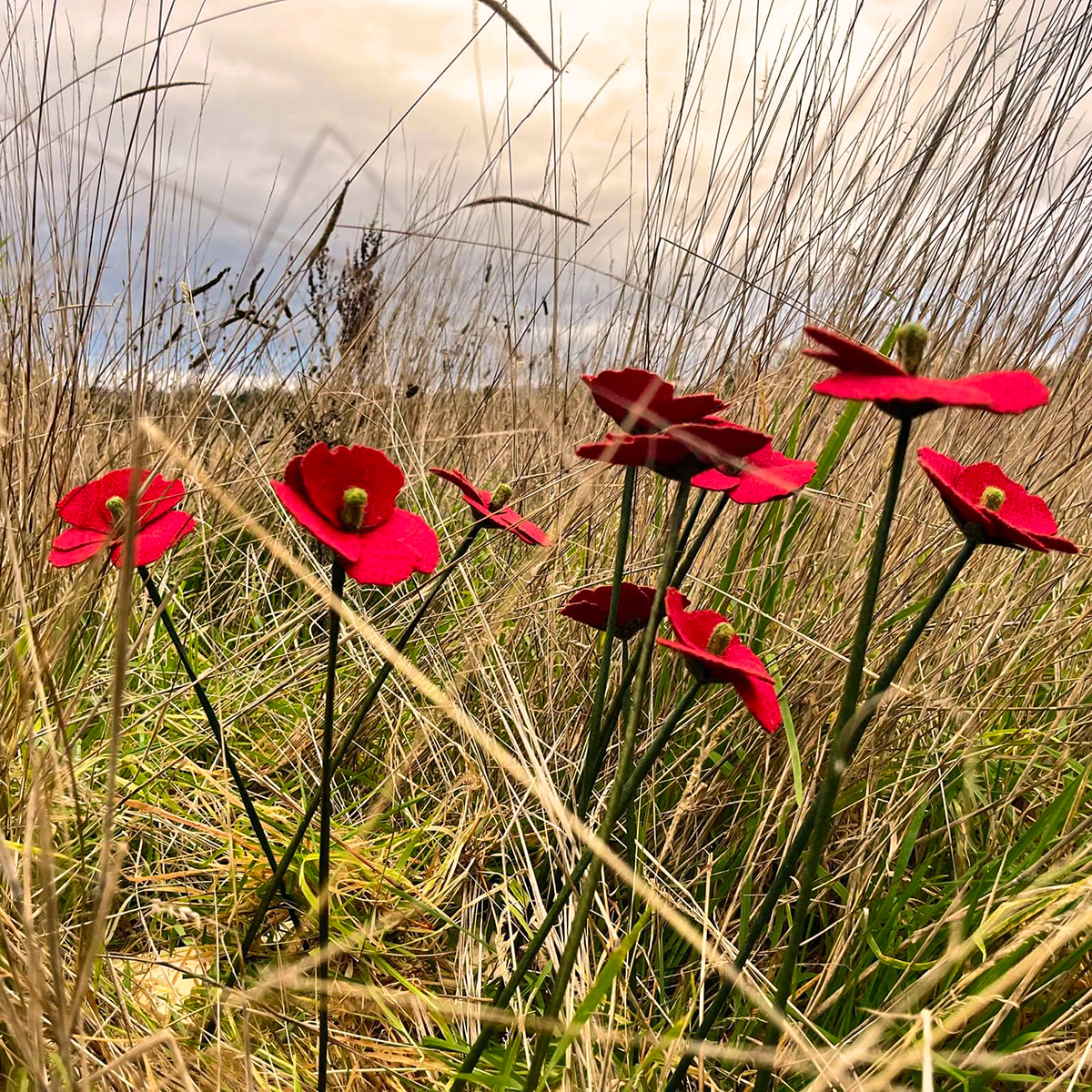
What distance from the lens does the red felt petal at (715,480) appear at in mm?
549

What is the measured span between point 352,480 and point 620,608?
8.6 inches

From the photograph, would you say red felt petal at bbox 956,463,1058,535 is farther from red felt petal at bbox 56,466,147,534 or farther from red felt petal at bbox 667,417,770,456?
red felt petal at bbox 56,466,147,534

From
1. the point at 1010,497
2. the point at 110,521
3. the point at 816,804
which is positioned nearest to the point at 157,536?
the point at 110,521

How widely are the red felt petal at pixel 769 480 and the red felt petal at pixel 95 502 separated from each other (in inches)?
18.6

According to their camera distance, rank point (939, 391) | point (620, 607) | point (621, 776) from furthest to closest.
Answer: point (620, 607) → point (621, 776) → point (939, 391)

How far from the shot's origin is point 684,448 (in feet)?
1.65

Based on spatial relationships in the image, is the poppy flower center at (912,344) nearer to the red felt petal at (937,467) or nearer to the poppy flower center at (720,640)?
the red felt petal at (937,467)

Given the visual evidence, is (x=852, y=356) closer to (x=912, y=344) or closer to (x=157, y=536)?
(x=912, y=344)

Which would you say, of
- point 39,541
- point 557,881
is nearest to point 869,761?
point 557,881

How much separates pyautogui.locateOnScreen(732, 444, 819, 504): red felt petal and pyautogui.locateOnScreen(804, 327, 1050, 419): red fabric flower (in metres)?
0.10

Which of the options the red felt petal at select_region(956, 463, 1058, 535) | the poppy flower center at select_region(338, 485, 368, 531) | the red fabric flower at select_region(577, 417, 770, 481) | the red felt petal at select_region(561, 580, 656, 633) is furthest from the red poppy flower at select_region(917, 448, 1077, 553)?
the poppy flower center at select_region(338, 485, 368, 531)

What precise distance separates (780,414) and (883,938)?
29.2 inches

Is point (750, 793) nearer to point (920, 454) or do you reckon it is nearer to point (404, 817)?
point (404, 817)

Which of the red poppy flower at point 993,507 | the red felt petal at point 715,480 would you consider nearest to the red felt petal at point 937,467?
the red poppy flower at point 993,507
